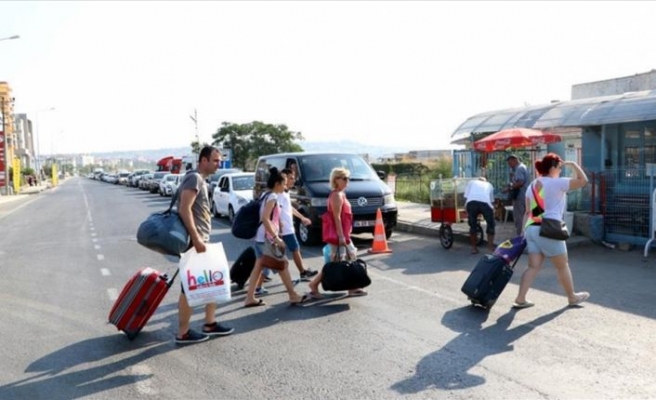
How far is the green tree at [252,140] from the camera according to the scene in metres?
60.3

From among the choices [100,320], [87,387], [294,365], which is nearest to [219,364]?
[294,365]

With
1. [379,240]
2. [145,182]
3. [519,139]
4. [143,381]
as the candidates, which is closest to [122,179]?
[145,182]

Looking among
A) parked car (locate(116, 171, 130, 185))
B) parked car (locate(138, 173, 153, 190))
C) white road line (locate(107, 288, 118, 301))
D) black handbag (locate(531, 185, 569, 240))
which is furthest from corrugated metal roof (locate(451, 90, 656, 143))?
parked car (locate(116, 171, 130, 185))

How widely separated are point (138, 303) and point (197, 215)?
1.08 m

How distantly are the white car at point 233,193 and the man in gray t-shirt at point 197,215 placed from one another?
1106 centimetres

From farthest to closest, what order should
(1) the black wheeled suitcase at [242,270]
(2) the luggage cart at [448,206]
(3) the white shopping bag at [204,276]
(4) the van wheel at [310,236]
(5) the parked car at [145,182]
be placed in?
(5) the parked car at [145,182] < (4) the van wheel at [310,236] < (2) the luggage cart at [448,206] < (1) the black wheeled suitcase at [242,270] < (3) the white shopping bag at [204,276]

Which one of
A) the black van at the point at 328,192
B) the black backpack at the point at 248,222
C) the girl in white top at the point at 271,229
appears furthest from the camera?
the black van at the point at 328,192

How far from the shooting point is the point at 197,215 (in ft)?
19.5

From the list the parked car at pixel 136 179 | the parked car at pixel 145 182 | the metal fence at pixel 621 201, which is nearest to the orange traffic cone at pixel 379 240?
the metal fence at pixel 621 201

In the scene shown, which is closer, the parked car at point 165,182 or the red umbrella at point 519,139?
the red umbrella at point 519,139

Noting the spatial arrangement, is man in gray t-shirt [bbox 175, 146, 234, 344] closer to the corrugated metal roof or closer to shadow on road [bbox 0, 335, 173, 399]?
shadow on road [bbox 0, 335, 173, 399]

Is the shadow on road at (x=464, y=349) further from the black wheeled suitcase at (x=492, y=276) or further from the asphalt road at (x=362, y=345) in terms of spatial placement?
the black wheeled suitcase at (x=492, y=276)

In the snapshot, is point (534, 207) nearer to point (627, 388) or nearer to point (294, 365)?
point (627, 388)

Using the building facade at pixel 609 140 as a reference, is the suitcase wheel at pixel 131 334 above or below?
below
